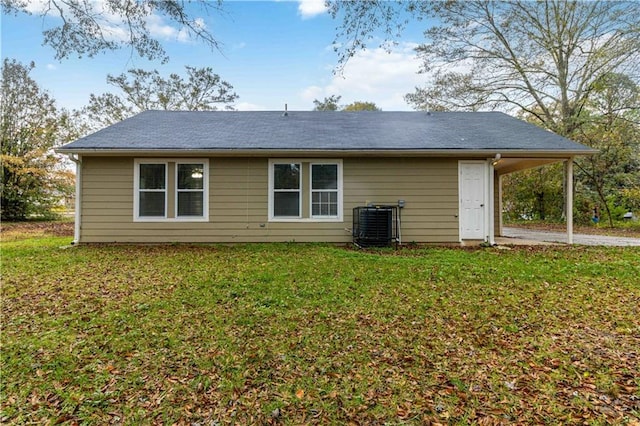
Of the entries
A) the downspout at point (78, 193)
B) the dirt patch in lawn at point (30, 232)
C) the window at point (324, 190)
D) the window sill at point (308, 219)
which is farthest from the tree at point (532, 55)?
the dirt patch in lawn at point (30, 232)

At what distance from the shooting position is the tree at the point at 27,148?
559 inches

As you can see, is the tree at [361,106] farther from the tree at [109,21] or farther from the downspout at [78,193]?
the tree at [109,21]

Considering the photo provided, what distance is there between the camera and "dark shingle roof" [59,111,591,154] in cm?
738

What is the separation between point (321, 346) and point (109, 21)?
4.40m

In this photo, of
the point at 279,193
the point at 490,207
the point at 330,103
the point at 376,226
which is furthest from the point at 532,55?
the point at 330,103

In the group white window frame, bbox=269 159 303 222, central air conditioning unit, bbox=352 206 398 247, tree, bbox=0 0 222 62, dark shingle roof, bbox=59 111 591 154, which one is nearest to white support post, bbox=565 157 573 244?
dark shingle roof, bbox=59 111 591 154

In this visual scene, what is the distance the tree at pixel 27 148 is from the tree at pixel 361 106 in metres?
19.1

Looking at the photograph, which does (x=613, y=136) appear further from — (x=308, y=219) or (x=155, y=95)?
(x=155, y=95)

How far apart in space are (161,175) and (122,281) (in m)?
3.87

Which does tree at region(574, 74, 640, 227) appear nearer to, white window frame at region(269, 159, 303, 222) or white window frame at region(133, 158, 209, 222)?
white window frame at region(269, 159, 303, 222)

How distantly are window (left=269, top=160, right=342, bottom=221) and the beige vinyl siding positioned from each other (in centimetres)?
14

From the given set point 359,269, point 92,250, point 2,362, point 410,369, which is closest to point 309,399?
point 410,369

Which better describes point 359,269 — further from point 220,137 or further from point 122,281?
point 220,137

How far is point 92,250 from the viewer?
6.94 m
